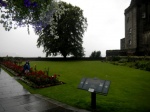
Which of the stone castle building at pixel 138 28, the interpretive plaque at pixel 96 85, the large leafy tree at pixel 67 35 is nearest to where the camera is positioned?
the interpretive plaque at pixel 96 85

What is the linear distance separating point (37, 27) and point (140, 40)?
116 ft

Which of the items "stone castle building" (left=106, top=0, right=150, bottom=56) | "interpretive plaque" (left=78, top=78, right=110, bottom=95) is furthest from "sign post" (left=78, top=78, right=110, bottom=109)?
"stone castle building" (left=106, top=0, right=150, bottom=56)

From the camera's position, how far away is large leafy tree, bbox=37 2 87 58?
1927 inches

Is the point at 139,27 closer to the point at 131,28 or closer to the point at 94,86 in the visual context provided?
the point at 131,28

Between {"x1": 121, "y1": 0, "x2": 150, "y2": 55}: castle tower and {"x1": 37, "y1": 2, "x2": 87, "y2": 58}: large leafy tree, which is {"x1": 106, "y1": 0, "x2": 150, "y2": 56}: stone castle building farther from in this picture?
{"x1": 37, "y1": 2, "x2": 87, "y2": 58}: large leafy tree

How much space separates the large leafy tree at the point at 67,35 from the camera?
4894 centimetres

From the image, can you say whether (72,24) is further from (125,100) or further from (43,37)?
(125,100)

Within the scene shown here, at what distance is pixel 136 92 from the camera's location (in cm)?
1240

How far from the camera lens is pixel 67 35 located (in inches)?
1945

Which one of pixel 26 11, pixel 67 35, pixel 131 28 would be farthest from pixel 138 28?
pixel 26 11

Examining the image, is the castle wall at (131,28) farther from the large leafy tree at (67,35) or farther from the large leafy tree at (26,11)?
the large leafy tree at (26,11)

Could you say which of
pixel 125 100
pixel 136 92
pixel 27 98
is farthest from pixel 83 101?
pixel 136 92

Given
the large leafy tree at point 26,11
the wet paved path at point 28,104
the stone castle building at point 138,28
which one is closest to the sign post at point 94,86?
the wet paved path at point 28,104

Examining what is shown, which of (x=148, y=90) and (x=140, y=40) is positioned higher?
(x=140, y=40)
